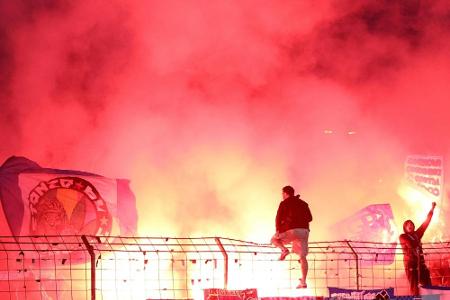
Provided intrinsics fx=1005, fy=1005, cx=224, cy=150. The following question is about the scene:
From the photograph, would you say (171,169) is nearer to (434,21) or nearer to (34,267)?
(34,267)

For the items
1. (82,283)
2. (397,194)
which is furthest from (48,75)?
(397,194)

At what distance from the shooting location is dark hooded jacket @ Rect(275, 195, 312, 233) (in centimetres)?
1300

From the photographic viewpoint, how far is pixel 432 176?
60.2 feet

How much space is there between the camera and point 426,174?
60.3ft

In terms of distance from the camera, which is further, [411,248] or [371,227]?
[371,227]

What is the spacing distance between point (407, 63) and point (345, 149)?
2.27 m

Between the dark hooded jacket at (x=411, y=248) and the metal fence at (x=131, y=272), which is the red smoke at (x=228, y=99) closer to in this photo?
the metal fence at (x=131, y=272)

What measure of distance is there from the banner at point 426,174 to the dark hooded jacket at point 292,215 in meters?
5.72

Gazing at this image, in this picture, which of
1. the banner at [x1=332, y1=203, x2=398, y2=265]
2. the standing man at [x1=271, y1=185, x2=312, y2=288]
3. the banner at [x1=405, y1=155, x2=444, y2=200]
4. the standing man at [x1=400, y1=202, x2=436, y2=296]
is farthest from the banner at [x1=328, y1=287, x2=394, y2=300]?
the banner at [x1=405, y1=155, x2=444, y2=200]

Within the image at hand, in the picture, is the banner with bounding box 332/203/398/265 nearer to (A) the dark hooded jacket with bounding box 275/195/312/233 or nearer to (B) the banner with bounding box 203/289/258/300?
(A) the dark hooded jacket with bounding box 275/195/312/233

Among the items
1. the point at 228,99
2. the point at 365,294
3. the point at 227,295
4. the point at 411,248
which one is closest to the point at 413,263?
the point at 411,248

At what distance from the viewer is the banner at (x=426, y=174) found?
18312mm

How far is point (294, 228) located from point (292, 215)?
177 mm

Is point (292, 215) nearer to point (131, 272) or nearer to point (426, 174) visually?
point (131, 272)
